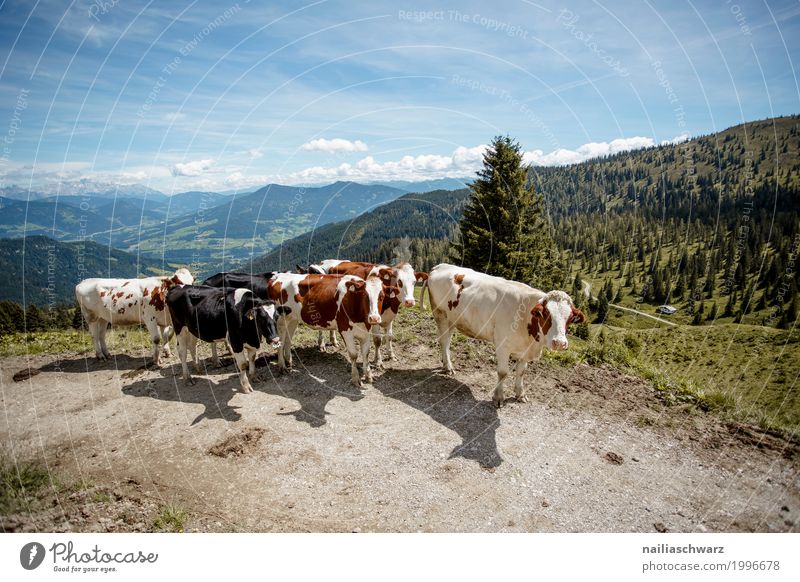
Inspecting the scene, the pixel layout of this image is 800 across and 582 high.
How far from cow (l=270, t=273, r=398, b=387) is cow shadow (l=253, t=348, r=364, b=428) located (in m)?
0.46

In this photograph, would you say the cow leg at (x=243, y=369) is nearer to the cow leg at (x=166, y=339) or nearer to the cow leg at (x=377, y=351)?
the cow leg at (x=377, y=351)

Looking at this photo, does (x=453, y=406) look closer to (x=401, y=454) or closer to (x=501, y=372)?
(x=501, y=372)

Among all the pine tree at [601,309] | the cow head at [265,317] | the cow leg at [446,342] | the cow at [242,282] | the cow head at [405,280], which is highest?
the cow head at [405,280]

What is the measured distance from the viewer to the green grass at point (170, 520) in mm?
6793

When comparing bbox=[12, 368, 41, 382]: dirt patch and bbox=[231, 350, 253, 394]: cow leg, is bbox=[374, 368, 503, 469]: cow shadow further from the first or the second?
bbox=[12, 368, 41, 382]: dirt patch

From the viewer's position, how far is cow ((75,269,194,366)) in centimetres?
1364

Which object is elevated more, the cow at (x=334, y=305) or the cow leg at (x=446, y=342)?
the cow at (x=334, y=305)

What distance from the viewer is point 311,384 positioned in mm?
12055

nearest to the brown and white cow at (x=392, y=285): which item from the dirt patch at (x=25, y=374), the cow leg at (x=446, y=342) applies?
the cow leg at (x=446, y=342)

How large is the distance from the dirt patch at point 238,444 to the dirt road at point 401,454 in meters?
0.04

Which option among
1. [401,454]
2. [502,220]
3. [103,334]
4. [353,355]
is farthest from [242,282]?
[502,220]
